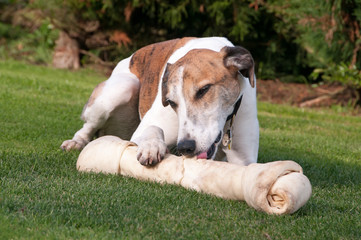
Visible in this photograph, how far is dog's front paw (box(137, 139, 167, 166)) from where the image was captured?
3855 millimetres

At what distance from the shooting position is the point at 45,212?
117 inches

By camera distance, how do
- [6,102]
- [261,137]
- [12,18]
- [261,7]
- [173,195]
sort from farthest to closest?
[12,18] → [261,7] → [6,102] → [261,137] → [173,195]

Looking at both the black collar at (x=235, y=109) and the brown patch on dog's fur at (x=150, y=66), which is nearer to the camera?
the black collar at (x=235, y=109)

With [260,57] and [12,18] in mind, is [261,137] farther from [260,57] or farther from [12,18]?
[12,18]

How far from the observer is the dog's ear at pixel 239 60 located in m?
4.21

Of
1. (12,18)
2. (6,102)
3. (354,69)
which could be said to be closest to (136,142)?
(6,102)

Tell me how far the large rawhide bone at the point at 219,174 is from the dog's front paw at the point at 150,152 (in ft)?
0.15

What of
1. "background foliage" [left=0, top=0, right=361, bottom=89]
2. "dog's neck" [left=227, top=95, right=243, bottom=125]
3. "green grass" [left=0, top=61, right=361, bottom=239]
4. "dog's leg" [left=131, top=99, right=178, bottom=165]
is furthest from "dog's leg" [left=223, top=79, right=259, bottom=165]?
"background foliage" [left=0, top=0, right=361, bottom=89]

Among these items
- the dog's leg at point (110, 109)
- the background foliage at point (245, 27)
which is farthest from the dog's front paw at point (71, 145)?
the background foliage at point (245, 27)

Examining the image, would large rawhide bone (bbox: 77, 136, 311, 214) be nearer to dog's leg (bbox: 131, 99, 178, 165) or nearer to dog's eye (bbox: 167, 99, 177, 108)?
dog's leg (bbox: 131, 99, 178, 165)

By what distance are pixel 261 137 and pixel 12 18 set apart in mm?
10938

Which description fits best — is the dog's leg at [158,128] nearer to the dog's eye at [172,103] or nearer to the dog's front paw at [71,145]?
the dog's eye at [172,103]

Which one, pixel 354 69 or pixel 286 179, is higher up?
pixel 286 179

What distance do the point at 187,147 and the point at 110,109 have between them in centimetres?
178
